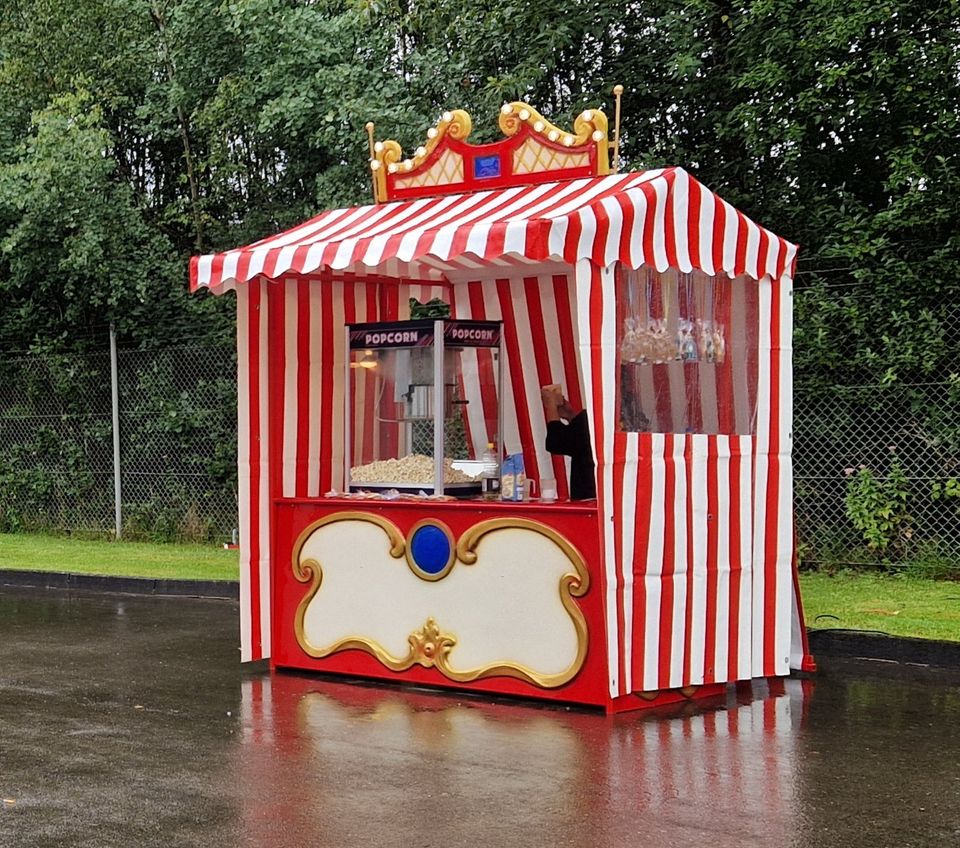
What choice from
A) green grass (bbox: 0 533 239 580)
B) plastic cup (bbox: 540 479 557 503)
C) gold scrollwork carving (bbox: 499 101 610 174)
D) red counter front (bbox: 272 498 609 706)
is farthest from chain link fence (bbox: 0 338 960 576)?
red counter front (bbox: 272 498 609 706)

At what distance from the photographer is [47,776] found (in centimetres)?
719

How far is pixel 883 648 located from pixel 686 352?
274 cm

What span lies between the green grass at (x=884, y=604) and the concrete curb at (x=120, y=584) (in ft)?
17.8

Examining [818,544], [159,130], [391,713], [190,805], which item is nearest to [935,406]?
[818,544]

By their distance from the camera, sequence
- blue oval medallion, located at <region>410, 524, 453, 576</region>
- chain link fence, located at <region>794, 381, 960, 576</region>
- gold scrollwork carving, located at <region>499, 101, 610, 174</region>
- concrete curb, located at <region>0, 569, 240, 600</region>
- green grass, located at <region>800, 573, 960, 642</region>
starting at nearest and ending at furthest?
blue oval medallion, located at <region>410, 524, 453, 576</region>
gold scrollwork carving, located at <region>499, 101, 610, 174</region>
green grass, located at <region>800, 573, 960, 642</region>
chain link fence, located at <region>794, 381, 960, 576</region>
concrete curb, located at <region>0, 569, 240, 600</region>

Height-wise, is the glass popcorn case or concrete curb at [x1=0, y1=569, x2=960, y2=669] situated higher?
the glass popcorn case

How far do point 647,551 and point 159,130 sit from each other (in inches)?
533

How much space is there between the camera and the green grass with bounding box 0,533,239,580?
52.5 ft

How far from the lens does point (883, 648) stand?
35.2 ft

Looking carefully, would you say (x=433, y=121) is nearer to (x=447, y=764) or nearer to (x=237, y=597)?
(x=237, y=597)

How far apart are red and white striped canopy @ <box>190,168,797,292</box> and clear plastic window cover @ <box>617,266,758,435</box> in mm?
209

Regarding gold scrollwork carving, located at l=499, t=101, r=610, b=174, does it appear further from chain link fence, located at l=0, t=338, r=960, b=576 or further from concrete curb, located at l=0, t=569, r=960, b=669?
chain link fence, located at l=0, t=338, r=960, b=576

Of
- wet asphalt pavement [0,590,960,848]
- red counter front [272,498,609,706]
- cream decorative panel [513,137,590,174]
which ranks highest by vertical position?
cream decorative panel [513,137,590,174]

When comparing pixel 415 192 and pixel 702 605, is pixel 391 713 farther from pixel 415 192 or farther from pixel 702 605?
pixel 415 192
